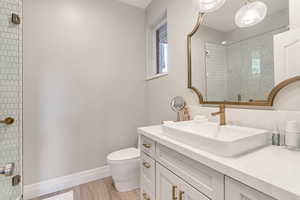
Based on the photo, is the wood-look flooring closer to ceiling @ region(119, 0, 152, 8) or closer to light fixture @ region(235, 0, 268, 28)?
light fixture @ region(235, 0, 268, 28)

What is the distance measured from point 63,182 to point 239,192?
1.98 metres

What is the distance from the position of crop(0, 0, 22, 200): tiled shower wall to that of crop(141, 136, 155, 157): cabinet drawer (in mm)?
1006

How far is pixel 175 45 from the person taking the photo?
1.63 metres

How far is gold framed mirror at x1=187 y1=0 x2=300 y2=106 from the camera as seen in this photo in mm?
876

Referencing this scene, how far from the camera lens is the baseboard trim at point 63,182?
1.64 meters

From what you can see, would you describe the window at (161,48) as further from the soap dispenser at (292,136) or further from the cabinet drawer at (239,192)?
the cabinet drawer at (239,192)

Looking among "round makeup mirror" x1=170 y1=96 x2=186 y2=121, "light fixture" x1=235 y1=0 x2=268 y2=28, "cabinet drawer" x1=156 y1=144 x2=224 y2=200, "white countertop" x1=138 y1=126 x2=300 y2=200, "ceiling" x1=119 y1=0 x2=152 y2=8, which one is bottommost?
"cabinet drawer" x1=156 y1=144 x2=224 y2=200

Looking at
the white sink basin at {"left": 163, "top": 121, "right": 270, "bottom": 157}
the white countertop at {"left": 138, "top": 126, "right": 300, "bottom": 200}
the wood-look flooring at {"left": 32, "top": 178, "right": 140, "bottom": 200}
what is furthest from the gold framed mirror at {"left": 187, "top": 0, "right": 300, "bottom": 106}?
the wood-look flooring at {"left": 32, "top": 178, "right": 140, "bottom": 200}

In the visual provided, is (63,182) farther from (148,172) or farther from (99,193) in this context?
(148,172)

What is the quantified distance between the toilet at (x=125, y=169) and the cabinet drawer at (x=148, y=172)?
463 millimetres

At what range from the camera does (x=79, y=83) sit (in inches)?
73.9

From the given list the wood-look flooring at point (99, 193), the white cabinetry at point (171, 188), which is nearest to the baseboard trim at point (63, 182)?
the wood-look flooring at point (99, 193)

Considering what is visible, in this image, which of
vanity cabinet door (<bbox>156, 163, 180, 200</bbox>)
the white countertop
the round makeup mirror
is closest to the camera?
the white countertop

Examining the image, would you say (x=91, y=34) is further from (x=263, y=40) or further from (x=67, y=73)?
(x=263, y=40)
